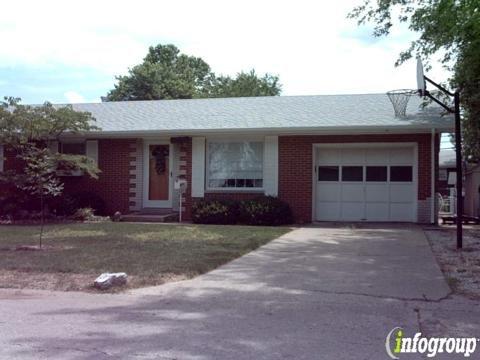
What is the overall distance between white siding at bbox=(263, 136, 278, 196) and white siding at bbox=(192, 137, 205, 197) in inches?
83.0

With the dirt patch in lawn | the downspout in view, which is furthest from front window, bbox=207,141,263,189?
the dirt patch in lawn

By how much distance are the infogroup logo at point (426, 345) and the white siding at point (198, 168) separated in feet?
44.5

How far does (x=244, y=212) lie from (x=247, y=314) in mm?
10790

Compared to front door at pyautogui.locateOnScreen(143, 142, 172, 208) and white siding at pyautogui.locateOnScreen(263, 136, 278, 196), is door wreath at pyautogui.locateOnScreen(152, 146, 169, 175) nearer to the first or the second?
front door at pyautogui.locateOnScreen(143, 142, 172, 208)

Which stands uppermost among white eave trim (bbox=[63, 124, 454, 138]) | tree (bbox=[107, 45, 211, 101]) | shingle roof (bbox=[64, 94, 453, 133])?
tree (bbox=[107, 45, 211, 101])

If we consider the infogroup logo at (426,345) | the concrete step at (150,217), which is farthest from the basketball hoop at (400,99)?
the infogroup logo at (426,345)

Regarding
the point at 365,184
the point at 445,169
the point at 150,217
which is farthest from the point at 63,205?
the point at 445,169

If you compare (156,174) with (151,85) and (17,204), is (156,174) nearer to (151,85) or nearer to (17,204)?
(17,204)

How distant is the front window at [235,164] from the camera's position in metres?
18.6

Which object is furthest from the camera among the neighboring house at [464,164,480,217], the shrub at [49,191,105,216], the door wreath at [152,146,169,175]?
the neighboring house at [464,164,480,217]

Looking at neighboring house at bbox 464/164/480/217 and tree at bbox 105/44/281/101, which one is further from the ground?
tree at bbox 105/44/281/101

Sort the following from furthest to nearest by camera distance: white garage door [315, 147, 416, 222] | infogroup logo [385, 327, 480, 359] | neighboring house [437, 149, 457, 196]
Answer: neighboring house [437, 149, 457, 196] < white garage door [315, 147, 416, 222] < infogroup logo [385, 327, 480, 359]

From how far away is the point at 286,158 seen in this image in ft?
59.4

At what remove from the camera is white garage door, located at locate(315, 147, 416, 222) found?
17.8 m
